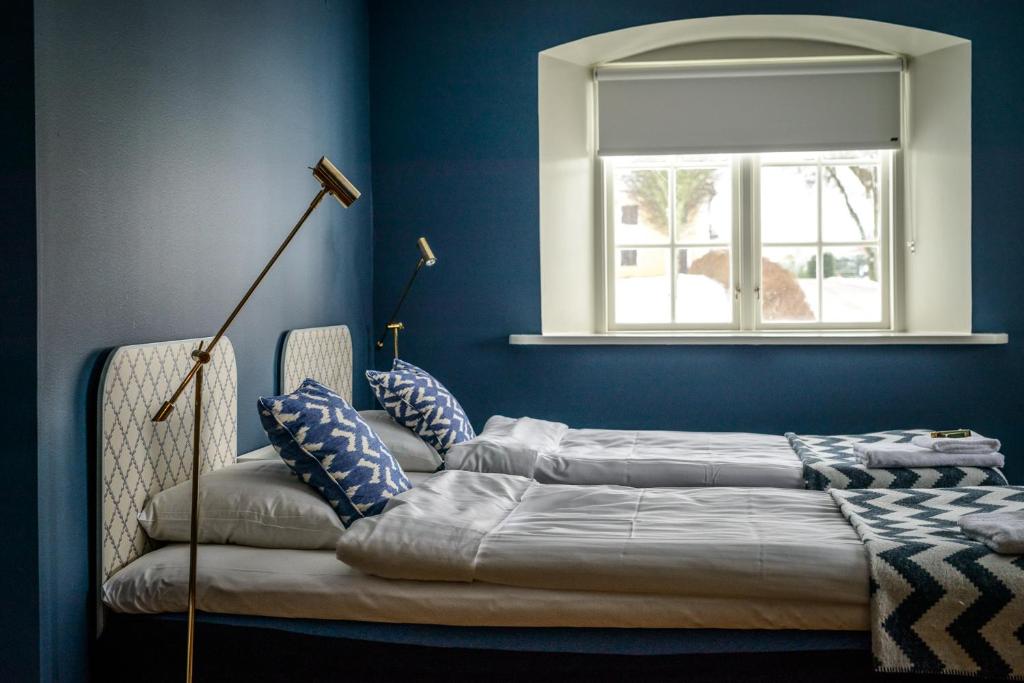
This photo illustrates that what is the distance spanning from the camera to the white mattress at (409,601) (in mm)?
2133

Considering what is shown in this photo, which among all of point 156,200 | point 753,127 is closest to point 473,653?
point 156,200

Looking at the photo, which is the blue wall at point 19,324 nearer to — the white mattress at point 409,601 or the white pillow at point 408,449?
the white mattress at point 409,601

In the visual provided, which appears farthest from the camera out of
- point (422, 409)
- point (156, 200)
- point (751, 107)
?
point (751, 107)

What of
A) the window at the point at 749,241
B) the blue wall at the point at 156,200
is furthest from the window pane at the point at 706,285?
the blue wall at the point at 156,200

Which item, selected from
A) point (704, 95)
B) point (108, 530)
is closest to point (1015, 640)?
point (108, 530)

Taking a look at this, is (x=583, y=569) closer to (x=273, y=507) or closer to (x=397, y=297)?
(x=273, y=507)

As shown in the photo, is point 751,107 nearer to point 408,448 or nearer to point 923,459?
point 923,459

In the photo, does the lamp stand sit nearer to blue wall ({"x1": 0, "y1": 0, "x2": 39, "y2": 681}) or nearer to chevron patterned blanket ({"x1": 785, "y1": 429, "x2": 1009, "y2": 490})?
chevron patterned blanket ({"x1": 785, "y1": 429, "x2": 1009, "y2": 490})

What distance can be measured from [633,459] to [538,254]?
1726mm

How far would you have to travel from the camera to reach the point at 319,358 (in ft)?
12.9

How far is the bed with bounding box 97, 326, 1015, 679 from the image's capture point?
213 cm

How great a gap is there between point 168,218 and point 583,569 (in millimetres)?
1465

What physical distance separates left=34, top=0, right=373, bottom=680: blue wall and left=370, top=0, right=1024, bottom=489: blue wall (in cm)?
74

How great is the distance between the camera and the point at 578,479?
10.7 feet
